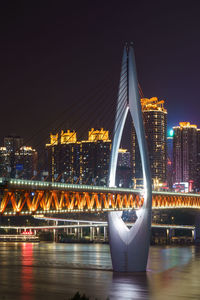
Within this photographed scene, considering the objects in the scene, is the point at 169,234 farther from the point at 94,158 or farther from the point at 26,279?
the point at 26,279

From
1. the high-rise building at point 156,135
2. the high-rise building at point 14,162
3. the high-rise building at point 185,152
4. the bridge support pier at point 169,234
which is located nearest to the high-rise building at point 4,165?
the high-rise building at point 14,162

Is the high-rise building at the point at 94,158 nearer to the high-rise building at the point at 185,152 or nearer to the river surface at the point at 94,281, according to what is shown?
the river surface at the point at 94,281

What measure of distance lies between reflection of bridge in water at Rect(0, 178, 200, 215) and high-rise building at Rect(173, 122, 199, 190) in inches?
4777

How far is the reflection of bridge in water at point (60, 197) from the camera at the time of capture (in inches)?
1480

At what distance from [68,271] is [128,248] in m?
6.14

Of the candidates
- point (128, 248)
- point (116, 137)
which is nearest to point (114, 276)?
point (128, 248)

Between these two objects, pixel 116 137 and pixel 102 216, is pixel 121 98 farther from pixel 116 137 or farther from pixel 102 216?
pixel 102 216

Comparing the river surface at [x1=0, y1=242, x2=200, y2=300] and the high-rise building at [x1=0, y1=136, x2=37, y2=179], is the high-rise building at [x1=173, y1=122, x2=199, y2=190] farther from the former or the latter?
the river surface at [x1=0, y1=242, x2=200, y2=300]

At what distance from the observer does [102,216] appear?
124562 mm

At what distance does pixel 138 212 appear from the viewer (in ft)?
160

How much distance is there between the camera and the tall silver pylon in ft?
150

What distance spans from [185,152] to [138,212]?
131 meters

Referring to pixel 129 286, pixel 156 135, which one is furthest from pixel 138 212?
pixel 156 135

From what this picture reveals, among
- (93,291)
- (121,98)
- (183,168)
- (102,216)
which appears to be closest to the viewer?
(93,291)
